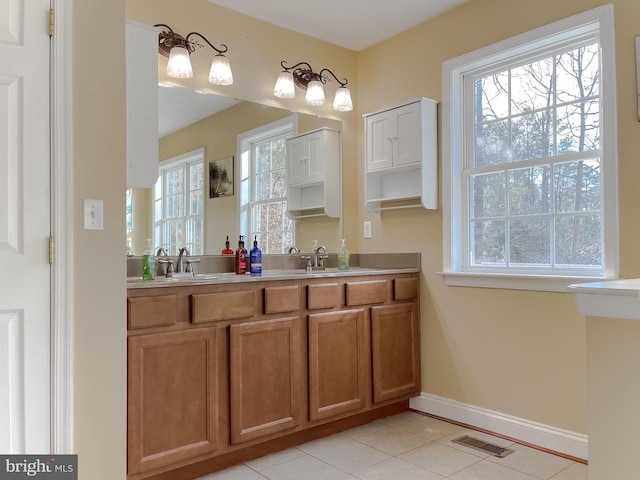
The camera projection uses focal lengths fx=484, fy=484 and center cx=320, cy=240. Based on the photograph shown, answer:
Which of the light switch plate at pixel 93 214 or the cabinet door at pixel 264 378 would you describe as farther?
the cabinet door at pixel 264 378

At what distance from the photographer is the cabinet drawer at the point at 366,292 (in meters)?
2.82

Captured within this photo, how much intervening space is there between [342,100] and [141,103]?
4.92ft

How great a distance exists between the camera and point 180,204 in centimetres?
274

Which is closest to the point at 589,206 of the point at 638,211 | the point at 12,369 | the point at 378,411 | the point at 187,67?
the point at 638,211

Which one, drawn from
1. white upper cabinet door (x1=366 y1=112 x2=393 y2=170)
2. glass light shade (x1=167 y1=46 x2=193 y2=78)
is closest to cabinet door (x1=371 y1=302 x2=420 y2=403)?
white upper cabinet door (x1=366 y1=112 x2=393 y2=170)

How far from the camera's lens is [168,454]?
2074mm

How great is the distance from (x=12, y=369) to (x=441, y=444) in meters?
2.07

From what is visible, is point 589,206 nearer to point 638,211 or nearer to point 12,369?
point 638,211

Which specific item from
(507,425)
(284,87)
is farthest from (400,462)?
(284,87)

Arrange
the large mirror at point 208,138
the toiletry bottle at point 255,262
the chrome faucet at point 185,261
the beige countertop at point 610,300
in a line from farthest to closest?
the toiletry bottle at point 255,262, the chrome faucet at point 185,261, the large mirror at point 208,138, the beige countertop at point 610,300

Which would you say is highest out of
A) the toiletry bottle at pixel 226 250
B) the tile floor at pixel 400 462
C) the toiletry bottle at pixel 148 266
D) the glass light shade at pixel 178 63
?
the glass light shade at pixel 178 63

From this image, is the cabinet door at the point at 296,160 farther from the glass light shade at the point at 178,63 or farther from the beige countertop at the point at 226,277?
the glass light shade at the point at 178,63

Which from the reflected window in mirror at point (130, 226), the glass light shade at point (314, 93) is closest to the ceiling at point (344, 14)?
the glass light shade at point (314, 93)

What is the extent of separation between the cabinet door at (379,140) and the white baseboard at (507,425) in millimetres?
1568
